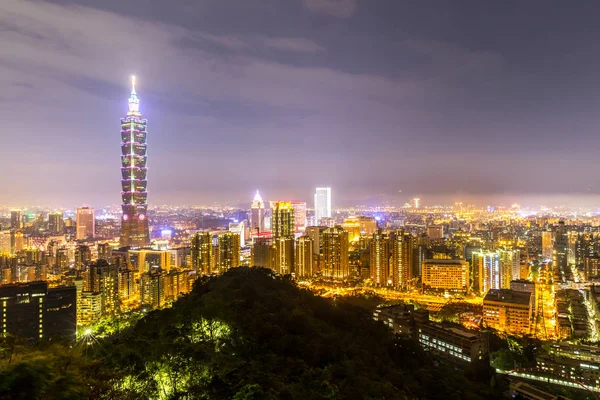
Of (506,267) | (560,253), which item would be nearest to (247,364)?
(506,267)

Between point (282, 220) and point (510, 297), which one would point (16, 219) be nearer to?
point (282, 220)

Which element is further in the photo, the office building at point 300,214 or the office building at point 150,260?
the office building at point 300,214

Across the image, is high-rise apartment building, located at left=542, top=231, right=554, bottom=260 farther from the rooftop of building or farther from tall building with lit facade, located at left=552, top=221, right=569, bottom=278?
the rooftop of building

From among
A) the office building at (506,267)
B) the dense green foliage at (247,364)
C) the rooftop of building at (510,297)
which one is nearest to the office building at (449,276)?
the office building at (506,267)

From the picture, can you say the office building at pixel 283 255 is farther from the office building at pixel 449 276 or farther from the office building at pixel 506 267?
the office building at pixel 506 267

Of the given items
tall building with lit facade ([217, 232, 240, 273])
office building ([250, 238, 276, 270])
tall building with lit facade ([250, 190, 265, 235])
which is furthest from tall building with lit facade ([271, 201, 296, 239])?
tall building with lit facade ([250, 190, 265, 235])

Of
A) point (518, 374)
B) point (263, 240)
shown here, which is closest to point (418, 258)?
point (263, 240)

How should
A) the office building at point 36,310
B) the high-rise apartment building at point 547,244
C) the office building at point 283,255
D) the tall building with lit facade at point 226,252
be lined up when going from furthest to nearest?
the high-rise apartment building at point 547,244 → the office building at point 283,255 → the tall building with lit facade at point 226,252 → the office building at point 36,310

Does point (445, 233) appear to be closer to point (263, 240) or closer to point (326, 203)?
point (326, 203)
